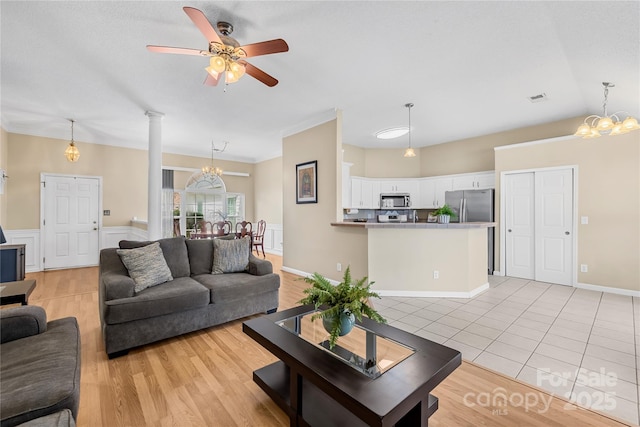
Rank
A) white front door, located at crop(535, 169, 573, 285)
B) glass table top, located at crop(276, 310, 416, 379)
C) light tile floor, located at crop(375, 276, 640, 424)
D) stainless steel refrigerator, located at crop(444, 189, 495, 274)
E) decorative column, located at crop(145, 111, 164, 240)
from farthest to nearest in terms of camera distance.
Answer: stainless steel refrigerator, located at crop(444, 189, 495, 274)
white front door, located at crop(535, 169, 573, 285)
decorative column, located at crop(145, 111, 164, 240)
light tile floor, located at crop(375, 276, 640, 424)
glass table top, located at crop(276, 310, 416, 379)

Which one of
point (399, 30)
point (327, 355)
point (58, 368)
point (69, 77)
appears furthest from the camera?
point (69, 77)

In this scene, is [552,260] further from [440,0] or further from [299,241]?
[440,0]

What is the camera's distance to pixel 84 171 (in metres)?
5.73

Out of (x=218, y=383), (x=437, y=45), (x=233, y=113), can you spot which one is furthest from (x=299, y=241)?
(x=437, y=45)

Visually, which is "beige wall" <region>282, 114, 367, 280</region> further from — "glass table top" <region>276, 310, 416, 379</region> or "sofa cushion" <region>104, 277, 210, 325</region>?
"glass table top" <region>276, 310, 416, 379</region>

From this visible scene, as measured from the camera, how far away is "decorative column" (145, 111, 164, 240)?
4.40 metres

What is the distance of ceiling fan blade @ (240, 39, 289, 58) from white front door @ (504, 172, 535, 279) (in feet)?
16.2

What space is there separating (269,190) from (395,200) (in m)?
3.50

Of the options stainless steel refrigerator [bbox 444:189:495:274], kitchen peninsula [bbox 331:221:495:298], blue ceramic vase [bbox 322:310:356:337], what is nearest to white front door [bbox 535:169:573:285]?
stainless steel refrigerator [bbox 444:189:495:274]

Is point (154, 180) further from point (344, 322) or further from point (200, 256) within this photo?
point (344, 322)

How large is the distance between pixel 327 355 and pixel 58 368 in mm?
1315

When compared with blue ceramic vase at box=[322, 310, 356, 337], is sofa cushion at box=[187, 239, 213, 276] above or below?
above

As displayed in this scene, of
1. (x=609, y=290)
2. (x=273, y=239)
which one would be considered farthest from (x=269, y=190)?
(x=609, y=290)

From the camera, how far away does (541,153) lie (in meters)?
4.76
